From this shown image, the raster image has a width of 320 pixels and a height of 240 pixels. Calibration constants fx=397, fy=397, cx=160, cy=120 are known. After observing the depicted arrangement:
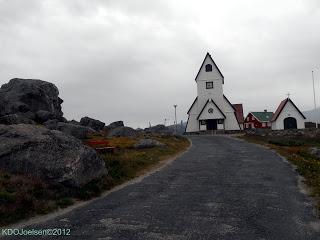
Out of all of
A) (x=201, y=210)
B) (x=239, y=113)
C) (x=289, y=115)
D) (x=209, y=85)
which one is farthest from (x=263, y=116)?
(x=201, y=210)

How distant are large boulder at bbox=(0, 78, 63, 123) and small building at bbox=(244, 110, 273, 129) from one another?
7464cm

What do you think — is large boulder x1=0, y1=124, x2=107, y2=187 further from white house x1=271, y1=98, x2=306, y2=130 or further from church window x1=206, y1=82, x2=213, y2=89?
church window x1=206, y1=82, x2=213, y2=89

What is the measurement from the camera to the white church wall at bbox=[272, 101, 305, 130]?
75938mm

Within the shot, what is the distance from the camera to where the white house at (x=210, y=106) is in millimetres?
77750

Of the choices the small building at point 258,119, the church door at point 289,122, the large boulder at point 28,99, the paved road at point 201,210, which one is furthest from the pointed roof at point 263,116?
the paved road at point 201,210

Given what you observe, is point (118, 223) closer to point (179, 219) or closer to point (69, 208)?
point (179, 219)

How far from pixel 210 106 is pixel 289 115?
15.1m

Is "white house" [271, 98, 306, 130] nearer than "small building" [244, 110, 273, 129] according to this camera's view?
Yes

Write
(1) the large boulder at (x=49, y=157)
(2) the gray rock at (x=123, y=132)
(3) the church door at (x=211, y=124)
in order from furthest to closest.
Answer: (3) the church door at (x=211, y=124)
(2) the gray rock at (x=123, y=132)
(1) the large boulder at (x=49, y=157)

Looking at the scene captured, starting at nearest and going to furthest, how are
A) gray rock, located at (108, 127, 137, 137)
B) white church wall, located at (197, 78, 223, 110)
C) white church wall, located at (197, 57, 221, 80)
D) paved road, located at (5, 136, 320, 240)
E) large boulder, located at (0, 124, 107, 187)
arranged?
paved road, located at (5, 136, 320, 240)
large boulder, located at (0, 124, 107, 187)
gray rock, located at (108, 127, 137, 137)
white church wall, located at (197, 78, 223, 110)
white church wall, located at (197, 57, 221, 80)

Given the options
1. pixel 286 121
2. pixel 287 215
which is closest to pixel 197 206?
pixel 287 215

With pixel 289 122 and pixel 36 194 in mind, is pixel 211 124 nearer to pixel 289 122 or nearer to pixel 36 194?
pixel 289 122

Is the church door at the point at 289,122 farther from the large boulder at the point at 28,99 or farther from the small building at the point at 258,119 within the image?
the large boulder at the point at 28,99

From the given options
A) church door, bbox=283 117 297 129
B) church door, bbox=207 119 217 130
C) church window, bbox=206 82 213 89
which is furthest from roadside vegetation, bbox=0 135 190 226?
church window, bbox=206 82 213 89
